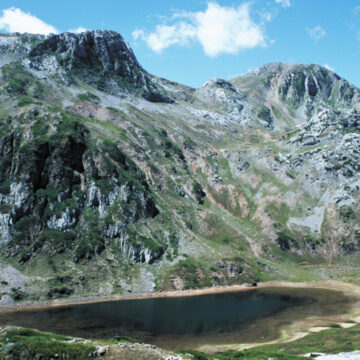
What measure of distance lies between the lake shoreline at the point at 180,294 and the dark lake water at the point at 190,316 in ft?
16.9

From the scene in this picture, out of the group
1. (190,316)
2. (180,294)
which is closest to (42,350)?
(190,316)

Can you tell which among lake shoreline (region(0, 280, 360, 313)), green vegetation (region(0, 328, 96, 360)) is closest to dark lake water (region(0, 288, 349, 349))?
lake shoreline (region(0, 280, 360, 313))

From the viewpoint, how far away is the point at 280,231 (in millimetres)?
197125

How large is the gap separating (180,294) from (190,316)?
3746 cm

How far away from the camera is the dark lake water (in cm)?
8931

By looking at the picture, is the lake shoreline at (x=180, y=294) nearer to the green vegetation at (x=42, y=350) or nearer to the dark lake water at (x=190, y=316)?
the dark lake water at (x=190, y=316)

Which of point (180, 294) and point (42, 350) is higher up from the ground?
point (42, 350)

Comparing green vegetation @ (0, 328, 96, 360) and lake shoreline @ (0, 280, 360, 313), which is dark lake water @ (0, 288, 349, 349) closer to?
lake shoreline @ (0, 280, 360, 313)

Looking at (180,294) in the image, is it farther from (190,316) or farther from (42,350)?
(42,350)

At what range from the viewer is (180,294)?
481ft

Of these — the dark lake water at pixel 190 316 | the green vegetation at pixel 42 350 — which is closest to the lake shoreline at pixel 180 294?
the dark lake water at pixel 190 316

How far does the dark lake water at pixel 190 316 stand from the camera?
293 ft

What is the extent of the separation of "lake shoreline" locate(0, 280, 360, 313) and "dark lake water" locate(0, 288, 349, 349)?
514cm

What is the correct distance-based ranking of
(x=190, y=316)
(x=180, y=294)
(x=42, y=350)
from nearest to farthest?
(x=42, y=350) < (x=190, y=316) < (x=180, y=294)
